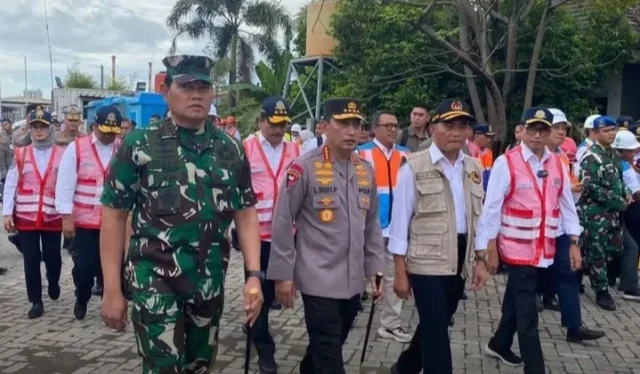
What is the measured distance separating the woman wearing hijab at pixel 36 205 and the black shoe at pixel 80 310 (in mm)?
406

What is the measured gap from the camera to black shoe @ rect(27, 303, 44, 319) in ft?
25.7

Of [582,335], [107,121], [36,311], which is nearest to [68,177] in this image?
[107,121]

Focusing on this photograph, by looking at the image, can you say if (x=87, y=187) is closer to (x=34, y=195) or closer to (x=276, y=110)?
(x=34, y=195)

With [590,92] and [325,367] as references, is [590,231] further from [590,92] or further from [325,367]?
[590,92]

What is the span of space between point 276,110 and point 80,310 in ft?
10.1

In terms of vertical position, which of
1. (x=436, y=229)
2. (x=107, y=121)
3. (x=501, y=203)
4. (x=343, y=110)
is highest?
(x=343, y=110)

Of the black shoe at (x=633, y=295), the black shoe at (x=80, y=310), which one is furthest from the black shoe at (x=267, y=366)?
the black shoe at (x=633, y=295)

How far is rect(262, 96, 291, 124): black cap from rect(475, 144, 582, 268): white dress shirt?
5.78 feet

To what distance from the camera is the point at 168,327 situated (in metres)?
3.78

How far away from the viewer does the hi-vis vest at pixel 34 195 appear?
7957mm

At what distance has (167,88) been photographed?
→ 4.01 m

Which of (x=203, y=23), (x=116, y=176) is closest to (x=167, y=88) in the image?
(x=116, y=176)

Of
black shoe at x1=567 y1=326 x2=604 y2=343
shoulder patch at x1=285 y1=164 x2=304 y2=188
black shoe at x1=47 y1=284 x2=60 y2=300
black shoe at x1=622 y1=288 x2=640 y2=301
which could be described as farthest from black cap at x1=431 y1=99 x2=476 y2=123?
black shoe at x1=622 y1=288 x2=640 y2=301

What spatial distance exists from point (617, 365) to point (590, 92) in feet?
46.3
